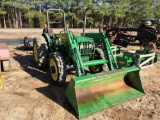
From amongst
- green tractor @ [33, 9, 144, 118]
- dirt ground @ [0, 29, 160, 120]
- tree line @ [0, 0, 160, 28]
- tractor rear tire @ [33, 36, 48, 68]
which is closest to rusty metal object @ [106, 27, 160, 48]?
dirt ground @ [0, 29, 160, 120]

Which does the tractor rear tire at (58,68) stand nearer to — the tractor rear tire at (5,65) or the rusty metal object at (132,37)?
the tractor rear tire at (5,65)

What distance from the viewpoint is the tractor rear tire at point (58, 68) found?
13.3 ft

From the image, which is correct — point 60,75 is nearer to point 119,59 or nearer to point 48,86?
point 48,86

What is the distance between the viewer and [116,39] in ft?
40.5

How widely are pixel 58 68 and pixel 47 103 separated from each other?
89 cm

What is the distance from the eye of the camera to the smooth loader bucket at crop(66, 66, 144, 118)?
332cm

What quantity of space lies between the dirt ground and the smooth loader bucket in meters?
0.13

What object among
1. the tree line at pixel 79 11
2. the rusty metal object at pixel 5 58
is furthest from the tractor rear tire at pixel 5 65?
the tree line at pixel 79 11

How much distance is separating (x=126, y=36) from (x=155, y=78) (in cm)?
685

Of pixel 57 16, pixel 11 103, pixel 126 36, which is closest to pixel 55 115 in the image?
pixel 11 103

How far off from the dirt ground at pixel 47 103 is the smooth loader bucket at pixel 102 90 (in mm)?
134

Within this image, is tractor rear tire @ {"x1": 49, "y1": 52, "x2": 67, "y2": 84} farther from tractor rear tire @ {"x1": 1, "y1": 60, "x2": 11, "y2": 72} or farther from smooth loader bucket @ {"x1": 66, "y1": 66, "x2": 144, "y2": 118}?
tractor rear tire @ {"x1": 1, "y1": 60, "x2": 11, "y2": 72}

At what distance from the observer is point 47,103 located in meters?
3.62

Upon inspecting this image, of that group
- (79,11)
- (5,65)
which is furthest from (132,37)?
(79,11)
